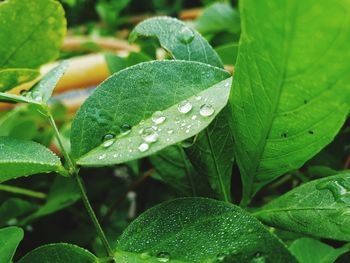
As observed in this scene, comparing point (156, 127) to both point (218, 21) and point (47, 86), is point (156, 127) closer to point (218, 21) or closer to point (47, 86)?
point (47, 86)

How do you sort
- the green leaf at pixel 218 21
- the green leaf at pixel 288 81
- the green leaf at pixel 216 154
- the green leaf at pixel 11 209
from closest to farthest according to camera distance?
1. the green leaf at pixel 288 81
2. the green leaf at pixel 216 154
3. the green leaf at pixel 11 209
4. the green leaf at pixel 218 21

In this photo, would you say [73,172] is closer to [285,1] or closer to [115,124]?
[115,124]

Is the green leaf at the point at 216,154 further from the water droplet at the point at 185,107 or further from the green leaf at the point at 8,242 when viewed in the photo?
the green leaf at the point at 8,242

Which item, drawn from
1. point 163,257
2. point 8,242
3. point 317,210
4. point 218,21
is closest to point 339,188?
point 317,210

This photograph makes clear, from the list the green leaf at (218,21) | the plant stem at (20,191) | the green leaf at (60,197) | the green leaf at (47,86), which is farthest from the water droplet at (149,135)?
the green leaf at (218,21)

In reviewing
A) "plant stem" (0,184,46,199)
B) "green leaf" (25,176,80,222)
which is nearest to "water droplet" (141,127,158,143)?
"green leaf" (25,176,80,222)

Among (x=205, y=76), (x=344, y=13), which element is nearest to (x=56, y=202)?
(x=205, y=76)
